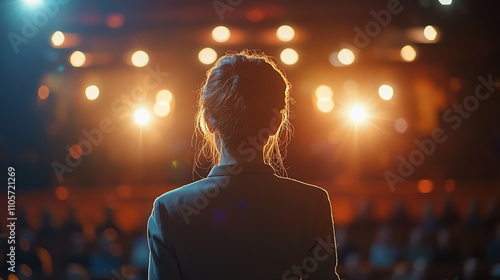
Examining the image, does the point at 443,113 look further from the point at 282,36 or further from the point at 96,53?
the point at 96,53

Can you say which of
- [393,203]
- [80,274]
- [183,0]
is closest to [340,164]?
[393,203]

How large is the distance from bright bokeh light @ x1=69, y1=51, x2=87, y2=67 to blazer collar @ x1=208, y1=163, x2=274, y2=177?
13.3 ft

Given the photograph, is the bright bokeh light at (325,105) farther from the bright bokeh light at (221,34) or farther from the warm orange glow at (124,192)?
the warm orange glow at (124,192)

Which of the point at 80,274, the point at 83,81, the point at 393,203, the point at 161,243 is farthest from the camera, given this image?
the point at 83,81

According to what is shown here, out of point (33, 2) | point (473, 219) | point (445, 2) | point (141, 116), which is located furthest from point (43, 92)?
point (473, 219)

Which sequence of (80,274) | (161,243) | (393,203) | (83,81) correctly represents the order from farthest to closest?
(83,81) < (393,203) < (80,274) < (161,243)

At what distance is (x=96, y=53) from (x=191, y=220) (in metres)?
4.21

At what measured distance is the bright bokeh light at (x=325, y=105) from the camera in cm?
479

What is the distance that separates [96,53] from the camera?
189 inches

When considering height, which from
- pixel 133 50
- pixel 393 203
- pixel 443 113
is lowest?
pixel 393 203

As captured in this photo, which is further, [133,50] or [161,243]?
[133,50]

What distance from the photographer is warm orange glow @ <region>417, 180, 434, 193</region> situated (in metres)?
4.52

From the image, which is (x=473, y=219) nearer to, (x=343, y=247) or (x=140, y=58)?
(x=343, y=247)

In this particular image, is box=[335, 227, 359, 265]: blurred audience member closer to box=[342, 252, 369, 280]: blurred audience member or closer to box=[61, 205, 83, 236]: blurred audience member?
box=[342, 252, 369, 280]: blurred audience member
